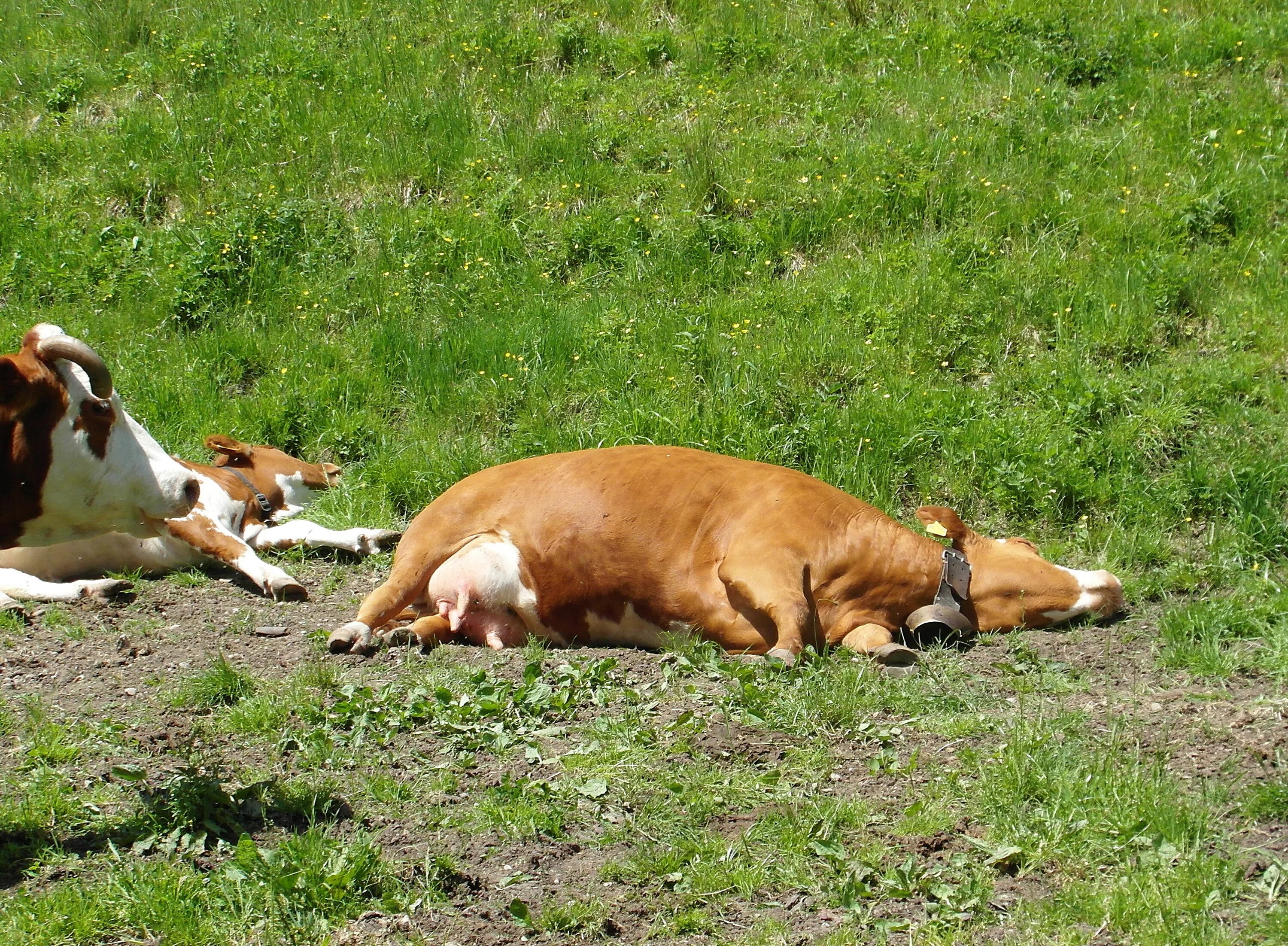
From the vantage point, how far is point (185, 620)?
7.23 meters

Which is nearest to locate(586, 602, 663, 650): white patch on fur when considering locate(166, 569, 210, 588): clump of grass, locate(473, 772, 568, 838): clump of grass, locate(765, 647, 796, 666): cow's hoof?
locate(765, 647, 796, 666): cow's hoof

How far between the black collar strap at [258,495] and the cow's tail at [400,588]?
213 centimetres

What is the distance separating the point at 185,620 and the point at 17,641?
2.80 feet

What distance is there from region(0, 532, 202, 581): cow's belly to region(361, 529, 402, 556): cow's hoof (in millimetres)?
1032

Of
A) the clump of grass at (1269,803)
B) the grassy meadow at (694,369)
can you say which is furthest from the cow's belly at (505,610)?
the clump of grass at (1269,803)

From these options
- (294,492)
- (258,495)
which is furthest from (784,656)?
(294,492)

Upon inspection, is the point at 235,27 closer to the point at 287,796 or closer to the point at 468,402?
the point at 468,402

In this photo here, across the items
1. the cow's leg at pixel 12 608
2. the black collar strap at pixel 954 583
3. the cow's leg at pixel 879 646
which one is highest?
the black collar strap at pixel 954 583

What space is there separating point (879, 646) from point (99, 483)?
3.75 m

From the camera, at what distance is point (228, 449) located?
911 cm

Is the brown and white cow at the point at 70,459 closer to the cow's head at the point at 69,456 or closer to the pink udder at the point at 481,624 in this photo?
the cow's head at the point at 69,456

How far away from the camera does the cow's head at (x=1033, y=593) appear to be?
676 centimetres

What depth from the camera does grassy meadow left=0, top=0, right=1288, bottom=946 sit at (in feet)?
14.1

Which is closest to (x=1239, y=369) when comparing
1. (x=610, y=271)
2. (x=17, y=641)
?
(x=610, y=271)
